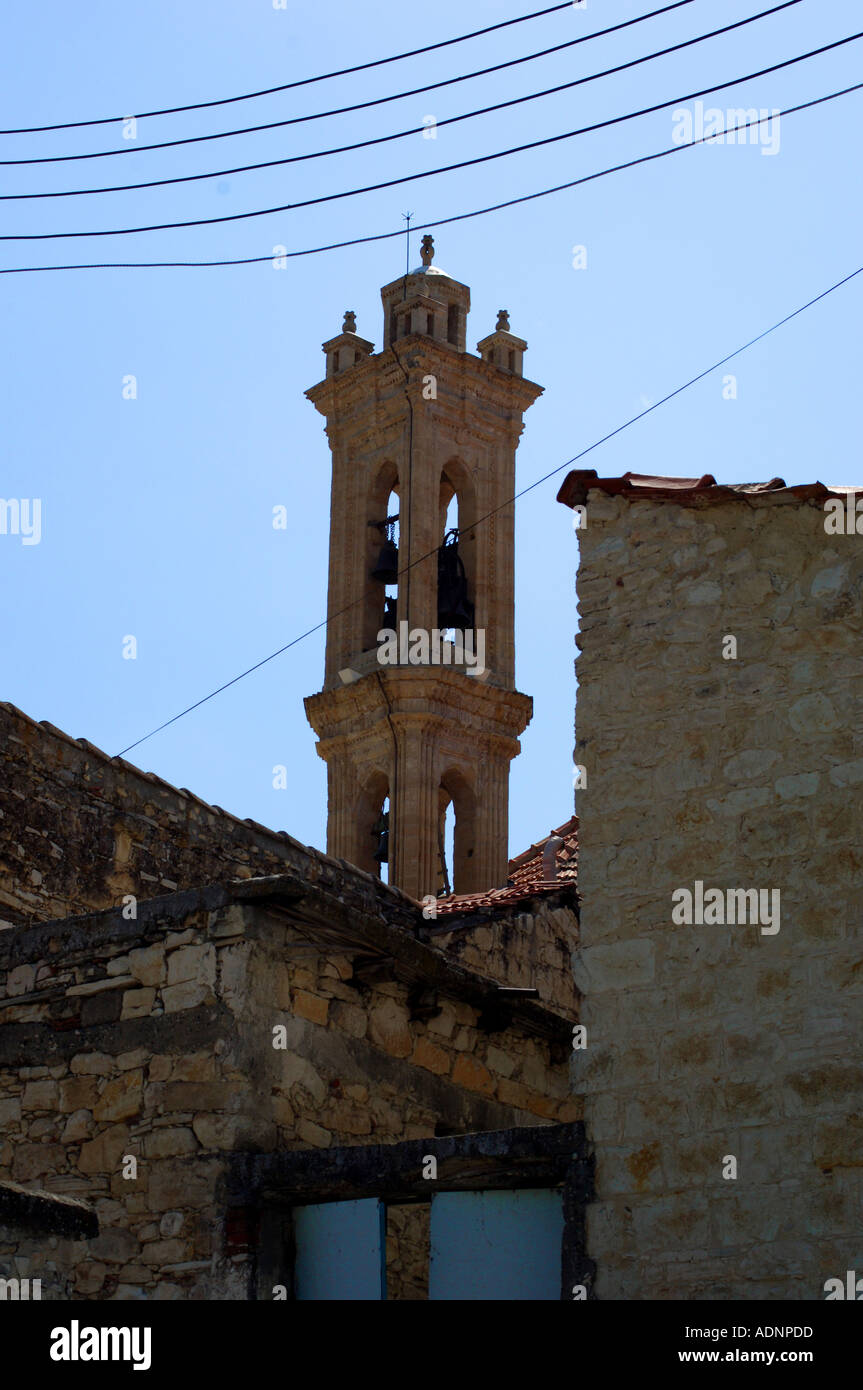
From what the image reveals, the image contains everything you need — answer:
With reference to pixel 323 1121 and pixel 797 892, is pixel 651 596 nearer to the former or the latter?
pixel 797 892

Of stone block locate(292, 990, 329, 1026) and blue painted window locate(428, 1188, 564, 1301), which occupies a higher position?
stone block locate(292, 990, 329, 1026)

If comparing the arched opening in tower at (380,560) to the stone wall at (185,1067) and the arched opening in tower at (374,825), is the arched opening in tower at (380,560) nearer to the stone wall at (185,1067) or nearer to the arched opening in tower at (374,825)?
the arched opening in tower at (374,825)

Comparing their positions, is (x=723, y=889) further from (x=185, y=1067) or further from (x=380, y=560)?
(x=380, y=560)

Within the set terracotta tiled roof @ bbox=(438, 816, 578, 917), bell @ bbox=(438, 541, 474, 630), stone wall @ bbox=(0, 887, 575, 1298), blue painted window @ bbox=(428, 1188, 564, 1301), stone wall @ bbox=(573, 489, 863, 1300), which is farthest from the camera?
bell @ bbox=(438, 541, 474, 630)

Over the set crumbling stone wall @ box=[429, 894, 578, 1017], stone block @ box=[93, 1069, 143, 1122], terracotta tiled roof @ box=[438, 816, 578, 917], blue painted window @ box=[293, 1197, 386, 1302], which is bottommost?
blue painted window @ box=[293, 1197, 386, 1302]

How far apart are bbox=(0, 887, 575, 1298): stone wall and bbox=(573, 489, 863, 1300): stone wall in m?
1.91

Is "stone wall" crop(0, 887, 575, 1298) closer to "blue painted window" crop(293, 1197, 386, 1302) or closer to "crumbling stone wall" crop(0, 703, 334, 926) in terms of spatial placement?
"blue painted window" crop(293, 1197, 386, 1302)

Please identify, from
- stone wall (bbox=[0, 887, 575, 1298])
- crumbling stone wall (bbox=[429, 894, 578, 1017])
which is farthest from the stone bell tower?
stone wall (bbox=[0, 887, 575, 1298])

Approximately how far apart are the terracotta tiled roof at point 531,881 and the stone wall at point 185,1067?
153 inches

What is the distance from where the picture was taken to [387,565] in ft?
150

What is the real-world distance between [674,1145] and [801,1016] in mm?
797

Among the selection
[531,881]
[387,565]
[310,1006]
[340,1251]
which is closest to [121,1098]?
[310,1006]

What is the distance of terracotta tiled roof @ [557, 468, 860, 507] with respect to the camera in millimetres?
9758
